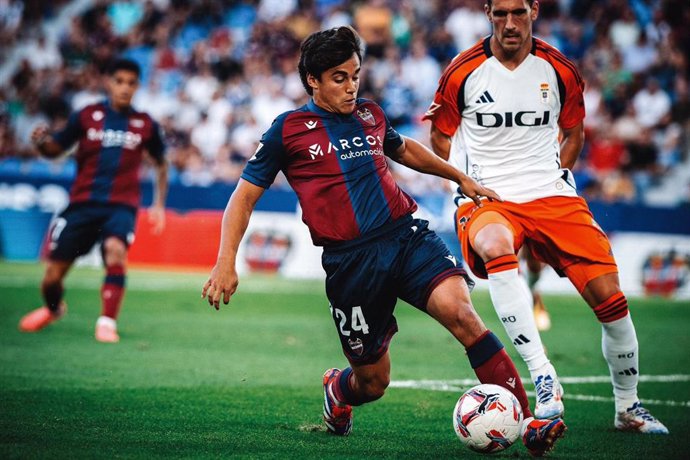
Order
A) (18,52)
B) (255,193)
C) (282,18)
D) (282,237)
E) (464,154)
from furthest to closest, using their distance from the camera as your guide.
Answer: (18,52), (282,18), (282,237), (464,154), (255,193)

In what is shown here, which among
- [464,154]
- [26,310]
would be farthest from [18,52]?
[464,154]

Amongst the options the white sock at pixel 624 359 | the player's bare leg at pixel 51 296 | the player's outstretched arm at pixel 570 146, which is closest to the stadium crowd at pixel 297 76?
the player's bare leg at pixel 51 296

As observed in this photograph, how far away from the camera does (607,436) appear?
5938 millimetres

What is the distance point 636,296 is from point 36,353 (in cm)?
1145

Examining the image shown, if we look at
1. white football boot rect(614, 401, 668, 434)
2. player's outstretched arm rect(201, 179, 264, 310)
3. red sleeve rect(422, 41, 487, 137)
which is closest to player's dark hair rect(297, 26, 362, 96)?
player's outstretched arm rect(201, 179, 264, 310)

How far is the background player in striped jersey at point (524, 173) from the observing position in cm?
612

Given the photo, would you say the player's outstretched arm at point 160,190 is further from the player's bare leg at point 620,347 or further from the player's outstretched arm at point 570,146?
the player's bare leg at point 620,347

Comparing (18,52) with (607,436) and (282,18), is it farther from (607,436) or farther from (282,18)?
(607,436)

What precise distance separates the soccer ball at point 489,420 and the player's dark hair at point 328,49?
1.91 meters

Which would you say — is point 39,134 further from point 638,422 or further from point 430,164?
point 638,422

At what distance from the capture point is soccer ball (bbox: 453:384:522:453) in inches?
200

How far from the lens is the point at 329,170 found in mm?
5504

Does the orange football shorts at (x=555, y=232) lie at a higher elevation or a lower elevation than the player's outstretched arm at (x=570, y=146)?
lower

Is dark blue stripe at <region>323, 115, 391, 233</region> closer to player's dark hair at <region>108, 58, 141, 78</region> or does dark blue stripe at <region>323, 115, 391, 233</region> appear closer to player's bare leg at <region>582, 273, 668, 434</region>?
player's bare leg at <region>582, 273, 668, 434</region>
